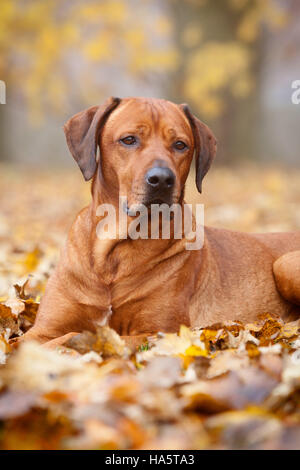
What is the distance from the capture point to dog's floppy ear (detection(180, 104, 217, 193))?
3941mm

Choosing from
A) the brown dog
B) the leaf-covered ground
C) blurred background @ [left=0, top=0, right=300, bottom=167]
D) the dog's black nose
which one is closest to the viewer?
the leaf-covered ground

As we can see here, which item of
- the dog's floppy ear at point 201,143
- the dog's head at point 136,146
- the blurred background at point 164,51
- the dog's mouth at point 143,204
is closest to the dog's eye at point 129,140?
the dog's head at point 136,146

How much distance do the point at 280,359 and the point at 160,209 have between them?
1349 mm

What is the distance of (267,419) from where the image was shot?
2004mm

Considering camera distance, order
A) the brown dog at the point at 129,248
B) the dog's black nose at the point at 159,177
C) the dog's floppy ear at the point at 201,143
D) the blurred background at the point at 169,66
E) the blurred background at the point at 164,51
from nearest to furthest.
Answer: the dog's black nose at the point at 159,177, the brown dog at the point at 129,248, the dog's floppy ear at the point at 201,143, the blurred background at the point at 169,66, the blurred background at the point at 164,51

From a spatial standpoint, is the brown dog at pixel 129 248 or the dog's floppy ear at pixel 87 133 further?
the dog's floppy ear at pixel 87 133

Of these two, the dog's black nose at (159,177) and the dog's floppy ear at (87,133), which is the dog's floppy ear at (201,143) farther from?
the dog's black nose at (159,177)

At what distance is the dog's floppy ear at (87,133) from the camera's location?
12.1 feet

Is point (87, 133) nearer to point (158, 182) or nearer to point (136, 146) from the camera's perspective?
point (136, 146)

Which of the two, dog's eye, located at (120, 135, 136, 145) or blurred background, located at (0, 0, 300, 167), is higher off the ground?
blurred background, located at (0, 0, 300, 167)

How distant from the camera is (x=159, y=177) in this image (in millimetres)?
3369

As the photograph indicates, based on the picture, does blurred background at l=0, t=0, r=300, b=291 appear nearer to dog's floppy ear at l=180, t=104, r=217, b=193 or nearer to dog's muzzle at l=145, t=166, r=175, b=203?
dog's floppy ear at l=180, t=104, r=217, b=193

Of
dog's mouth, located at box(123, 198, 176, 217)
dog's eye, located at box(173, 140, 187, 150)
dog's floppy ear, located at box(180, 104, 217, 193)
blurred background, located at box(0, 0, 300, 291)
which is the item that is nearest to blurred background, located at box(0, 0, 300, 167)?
blurred background, located at box(0, 0, 300, 291)
